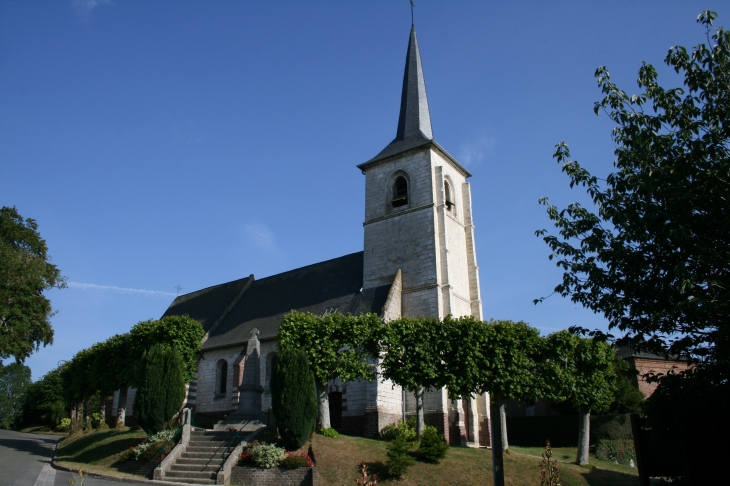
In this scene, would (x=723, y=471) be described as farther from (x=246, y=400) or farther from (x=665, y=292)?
(x=246, y=400)

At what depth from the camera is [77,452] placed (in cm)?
2205

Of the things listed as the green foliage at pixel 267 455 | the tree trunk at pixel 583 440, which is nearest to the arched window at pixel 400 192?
the tree trunk at pixel 583 440

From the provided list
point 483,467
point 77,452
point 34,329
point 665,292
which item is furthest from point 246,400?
point 34,329

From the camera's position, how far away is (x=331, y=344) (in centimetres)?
2067

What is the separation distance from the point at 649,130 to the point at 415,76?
23.5m

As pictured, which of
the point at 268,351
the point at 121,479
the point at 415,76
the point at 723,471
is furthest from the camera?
the point at 415,76

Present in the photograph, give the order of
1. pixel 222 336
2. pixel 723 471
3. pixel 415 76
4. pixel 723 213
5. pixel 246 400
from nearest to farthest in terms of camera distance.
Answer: pixel 723 471 → pixel 723 213 → pixel 246 400 → pixel 222 336 → pixel 415 76

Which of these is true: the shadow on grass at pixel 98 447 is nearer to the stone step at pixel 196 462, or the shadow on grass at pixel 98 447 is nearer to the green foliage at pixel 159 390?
the green foliage at pixel 159 390

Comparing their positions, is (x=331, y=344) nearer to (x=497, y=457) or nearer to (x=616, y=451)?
(x=497, y=457)

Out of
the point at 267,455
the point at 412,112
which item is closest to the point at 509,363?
the point at 267,455

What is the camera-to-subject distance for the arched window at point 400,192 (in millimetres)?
28653

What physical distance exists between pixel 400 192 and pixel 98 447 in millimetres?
17240

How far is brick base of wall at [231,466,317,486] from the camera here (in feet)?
51.9

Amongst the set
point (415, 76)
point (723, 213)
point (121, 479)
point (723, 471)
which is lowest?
point (121, 479)
